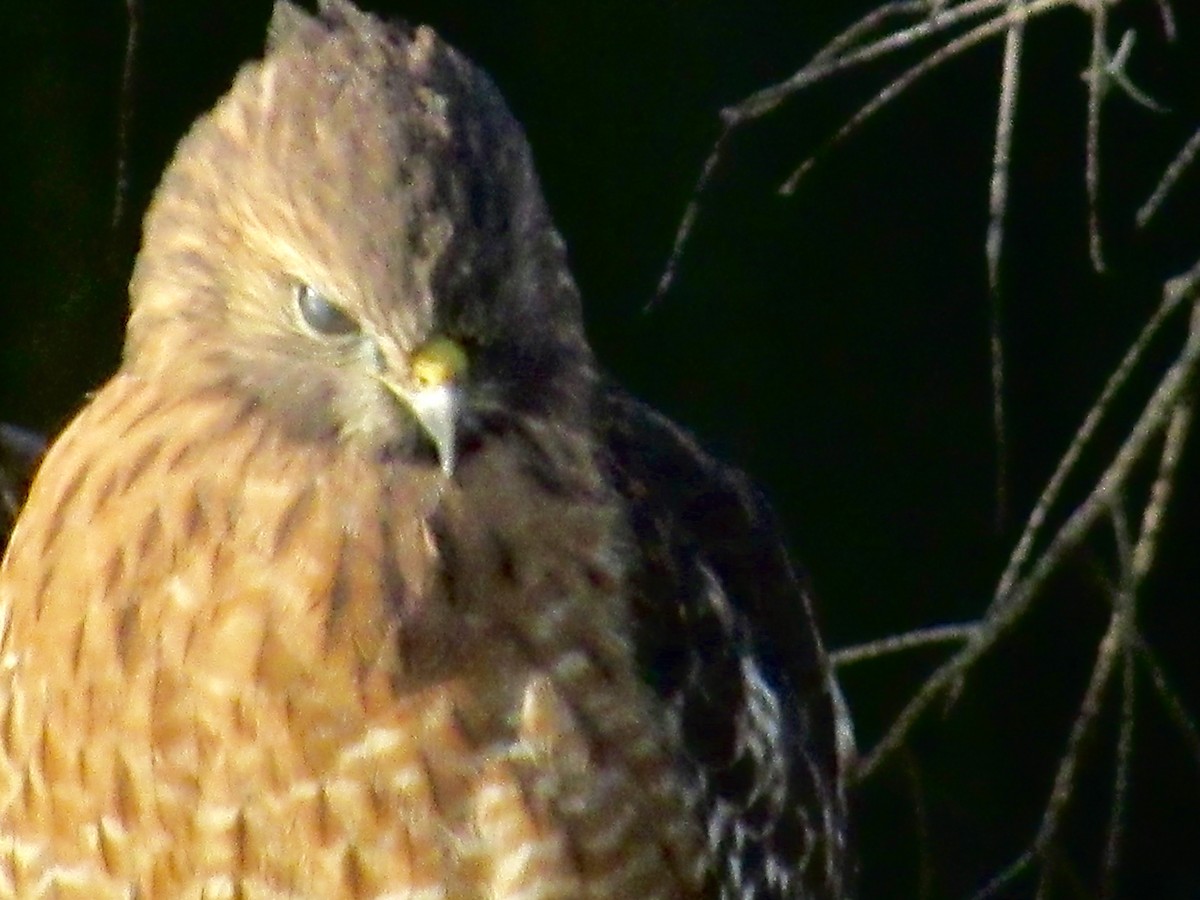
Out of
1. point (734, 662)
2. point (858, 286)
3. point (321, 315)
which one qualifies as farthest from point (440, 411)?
point (858, 286)

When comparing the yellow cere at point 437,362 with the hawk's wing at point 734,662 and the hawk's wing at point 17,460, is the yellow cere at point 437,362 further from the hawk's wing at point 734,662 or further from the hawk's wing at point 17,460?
the hawk's wing at point 17,460

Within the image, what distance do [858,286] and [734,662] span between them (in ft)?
3.89

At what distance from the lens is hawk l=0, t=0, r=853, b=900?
150cm

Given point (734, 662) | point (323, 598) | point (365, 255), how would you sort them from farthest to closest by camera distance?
point (734, 662), point (323, 598), point (365, 255)

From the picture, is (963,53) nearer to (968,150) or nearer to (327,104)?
(968,150)

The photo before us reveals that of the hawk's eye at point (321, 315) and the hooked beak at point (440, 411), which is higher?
the hawk's eye at point (321, 315)

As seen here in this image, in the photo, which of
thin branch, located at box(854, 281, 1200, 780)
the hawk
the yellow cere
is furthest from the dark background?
the yellow cere

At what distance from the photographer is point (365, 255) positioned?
1.37 m

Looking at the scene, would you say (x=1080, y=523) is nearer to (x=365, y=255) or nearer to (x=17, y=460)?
(x=365, y=255)

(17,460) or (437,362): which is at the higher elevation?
(437,362)

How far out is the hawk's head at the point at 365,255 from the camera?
138 cm

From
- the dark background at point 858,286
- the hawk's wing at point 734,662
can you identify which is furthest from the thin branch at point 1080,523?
the dark background at point 858,286

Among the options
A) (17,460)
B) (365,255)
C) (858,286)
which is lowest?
(17,460)

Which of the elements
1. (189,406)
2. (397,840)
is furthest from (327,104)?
(397,840)
